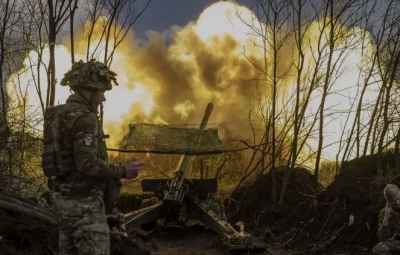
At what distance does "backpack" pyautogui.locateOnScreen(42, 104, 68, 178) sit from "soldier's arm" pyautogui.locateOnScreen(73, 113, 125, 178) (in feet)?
0.62

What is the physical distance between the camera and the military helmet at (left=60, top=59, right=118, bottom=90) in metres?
4.12

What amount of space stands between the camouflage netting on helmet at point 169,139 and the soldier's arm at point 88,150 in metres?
8.46

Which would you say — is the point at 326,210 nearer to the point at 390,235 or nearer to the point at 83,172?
the point at 390,235

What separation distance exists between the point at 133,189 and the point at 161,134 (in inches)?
122

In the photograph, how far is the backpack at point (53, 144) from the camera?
3957 mm

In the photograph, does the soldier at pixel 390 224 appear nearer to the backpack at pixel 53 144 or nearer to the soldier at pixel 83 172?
the soldier at pixel 83 172

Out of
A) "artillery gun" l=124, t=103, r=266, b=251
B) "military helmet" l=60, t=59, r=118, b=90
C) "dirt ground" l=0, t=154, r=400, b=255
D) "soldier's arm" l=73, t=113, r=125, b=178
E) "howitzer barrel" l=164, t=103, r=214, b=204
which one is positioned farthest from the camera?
"howitzer barrel" l=164, t=103, r=214, b=204

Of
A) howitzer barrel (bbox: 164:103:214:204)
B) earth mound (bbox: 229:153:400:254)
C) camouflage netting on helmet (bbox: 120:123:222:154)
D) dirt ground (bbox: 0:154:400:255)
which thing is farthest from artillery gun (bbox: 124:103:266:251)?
earth mound (bbox: 229:153:400:254)

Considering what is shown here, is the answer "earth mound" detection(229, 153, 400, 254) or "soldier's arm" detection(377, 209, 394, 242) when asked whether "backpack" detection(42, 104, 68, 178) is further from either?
"earth mound" detection(229, 153, 400, 254)

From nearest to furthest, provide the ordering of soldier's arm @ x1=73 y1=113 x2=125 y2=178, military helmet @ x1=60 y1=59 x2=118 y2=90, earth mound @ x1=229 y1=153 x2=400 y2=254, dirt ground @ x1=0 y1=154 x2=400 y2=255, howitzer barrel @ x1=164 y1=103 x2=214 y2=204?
soldier's arm @ x1=73 y1=113 x2=125 y2=178 → military helmet @ x1=60 y1=59 x2=118 y2=90 → dirt ground @ x1=0 y1=154 x2=400 y2=255 → earth mound @ x1=229 y1=153 x2=400 y2=254 → howitzer barrel @ x1=164 y1=103 x2=214 y2=204

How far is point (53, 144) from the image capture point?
399 cm

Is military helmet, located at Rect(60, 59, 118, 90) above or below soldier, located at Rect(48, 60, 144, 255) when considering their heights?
above

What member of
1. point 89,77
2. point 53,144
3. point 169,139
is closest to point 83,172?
point 53,144

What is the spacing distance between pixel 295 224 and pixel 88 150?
7967 millimetres
